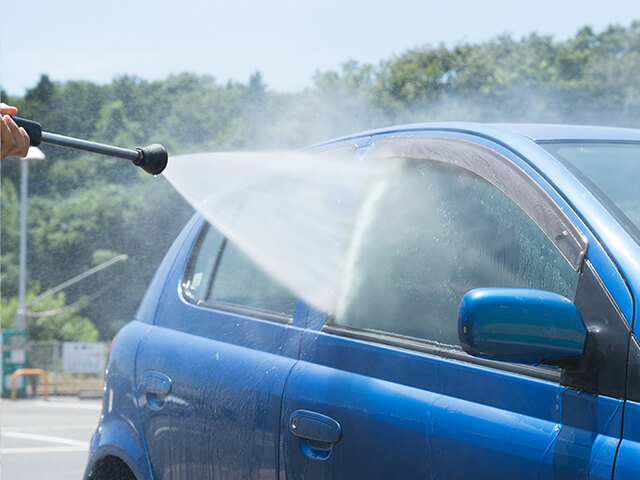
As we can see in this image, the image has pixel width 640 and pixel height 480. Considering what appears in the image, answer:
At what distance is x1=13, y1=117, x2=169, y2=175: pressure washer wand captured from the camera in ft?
8.34

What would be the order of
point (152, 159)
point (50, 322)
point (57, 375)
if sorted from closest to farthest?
point (152, 159)
point (57, 375)
point (50, 322)

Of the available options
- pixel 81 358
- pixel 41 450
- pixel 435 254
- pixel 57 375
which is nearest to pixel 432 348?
pixel 435 254

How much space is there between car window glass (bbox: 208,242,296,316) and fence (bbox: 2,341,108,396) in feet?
78.3

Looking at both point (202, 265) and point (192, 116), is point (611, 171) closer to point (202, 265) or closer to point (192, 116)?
point (202, 265)

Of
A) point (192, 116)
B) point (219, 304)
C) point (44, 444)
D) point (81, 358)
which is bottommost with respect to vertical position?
point (81, 358)

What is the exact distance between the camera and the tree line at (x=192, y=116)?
883 inches

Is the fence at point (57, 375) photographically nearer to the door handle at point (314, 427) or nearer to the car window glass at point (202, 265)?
the car window glass at point (202, 265)

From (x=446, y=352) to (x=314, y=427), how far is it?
0.42 metres

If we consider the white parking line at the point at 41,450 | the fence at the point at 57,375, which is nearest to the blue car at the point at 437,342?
the white parking line at the point at 41,450

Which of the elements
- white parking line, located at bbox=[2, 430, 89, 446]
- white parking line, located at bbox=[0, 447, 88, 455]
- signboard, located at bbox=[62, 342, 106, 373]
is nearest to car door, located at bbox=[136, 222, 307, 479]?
white parking line, located at bbox=[0, 447, 88, 455]

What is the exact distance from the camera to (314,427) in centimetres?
223

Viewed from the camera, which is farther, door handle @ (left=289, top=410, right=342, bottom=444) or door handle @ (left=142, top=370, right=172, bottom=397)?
door handle @ (left=142, top=370, right=172, bottom=397)

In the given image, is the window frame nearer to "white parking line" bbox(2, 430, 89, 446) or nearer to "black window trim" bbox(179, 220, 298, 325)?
"black window trim" bbox(179, 220, 298, 325)

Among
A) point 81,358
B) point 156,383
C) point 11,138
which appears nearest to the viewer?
point 11,138
